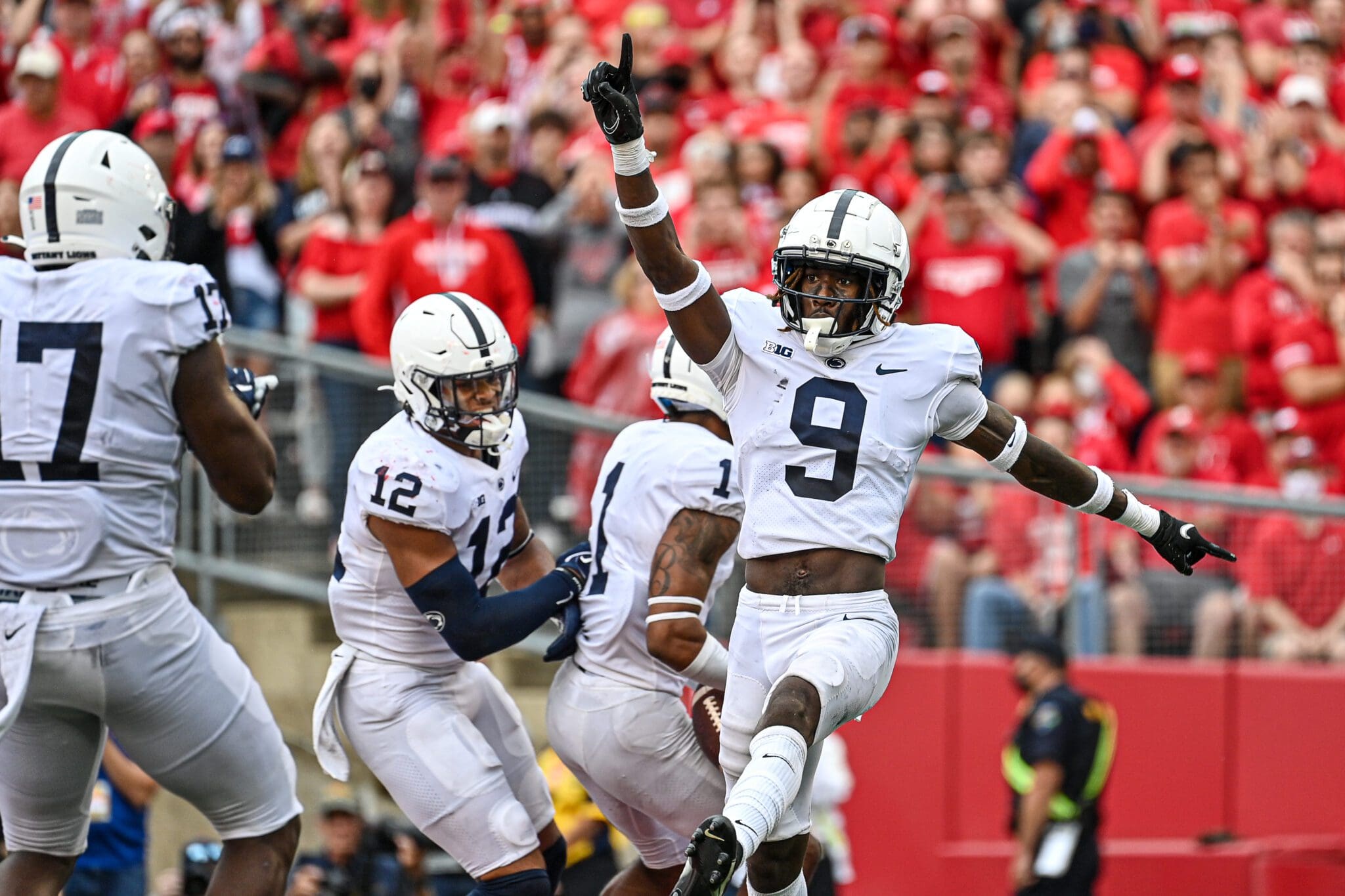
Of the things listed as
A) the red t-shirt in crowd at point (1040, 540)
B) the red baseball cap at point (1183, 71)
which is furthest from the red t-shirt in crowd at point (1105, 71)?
the red t-shirt in crowd at point (1040, 540)

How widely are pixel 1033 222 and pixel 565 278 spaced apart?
2.77 metres

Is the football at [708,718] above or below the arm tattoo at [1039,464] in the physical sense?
below

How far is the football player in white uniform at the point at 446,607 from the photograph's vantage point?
5.64 metres

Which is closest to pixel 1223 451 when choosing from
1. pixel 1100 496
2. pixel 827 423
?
pixel 1100 496

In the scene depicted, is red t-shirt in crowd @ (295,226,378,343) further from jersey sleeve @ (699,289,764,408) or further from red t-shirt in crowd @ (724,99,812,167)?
jersey sleeve @ (699,289,764,408)

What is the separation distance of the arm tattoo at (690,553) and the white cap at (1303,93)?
7454 mm

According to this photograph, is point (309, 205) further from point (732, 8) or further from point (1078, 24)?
point (1078, 24)

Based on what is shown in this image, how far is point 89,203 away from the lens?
17.4 ft

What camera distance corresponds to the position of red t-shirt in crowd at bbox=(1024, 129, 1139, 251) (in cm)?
1137

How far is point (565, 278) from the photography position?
1076 cm

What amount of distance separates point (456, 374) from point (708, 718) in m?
1.29

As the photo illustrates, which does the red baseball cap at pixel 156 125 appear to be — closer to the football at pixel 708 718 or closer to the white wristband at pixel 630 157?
the football at pixel 708 718

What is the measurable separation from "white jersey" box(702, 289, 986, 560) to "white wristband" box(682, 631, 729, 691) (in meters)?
0.43

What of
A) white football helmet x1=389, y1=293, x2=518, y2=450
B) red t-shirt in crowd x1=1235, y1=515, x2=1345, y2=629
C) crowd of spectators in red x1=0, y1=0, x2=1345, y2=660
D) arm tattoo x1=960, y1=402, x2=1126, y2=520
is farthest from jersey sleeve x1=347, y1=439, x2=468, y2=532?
red t-shirt in crowd x1=1235, y1=515, x2=1345, y2=629
